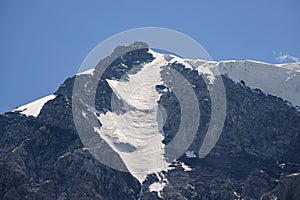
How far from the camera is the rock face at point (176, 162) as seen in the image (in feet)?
472

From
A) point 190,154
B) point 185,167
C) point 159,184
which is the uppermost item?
point 190,154

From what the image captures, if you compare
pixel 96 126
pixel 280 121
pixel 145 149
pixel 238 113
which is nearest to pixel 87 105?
pixel 96 126

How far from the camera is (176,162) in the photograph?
171 meters

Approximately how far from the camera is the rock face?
144 meters

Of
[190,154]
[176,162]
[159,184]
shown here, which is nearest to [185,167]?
[176,162]

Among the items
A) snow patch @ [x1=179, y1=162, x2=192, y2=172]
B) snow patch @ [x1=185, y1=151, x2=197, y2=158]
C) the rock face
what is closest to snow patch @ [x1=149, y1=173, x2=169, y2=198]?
the rock face

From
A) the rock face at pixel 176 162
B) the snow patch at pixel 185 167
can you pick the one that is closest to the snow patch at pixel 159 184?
the rock face at pixel 176 162

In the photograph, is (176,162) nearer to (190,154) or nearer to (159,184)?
(190,154)

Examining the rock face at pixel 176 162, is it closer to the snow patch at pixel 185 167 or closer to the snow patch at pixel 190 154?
the snow patch at pixel 185 167

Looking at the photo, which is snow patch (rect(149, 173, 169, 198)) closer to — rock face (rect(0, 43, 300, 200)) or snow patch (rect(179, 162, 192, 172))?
rock face (rect(0, 43, 300, 200))

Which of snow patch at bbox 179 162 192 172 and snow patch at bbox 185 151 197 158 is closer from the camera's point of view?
snow patch at bbox 179 162 192 172

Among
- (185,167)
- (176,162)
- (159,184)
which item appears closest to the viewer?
(159,184)

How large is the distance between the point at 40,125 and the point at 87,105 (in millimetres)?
25811

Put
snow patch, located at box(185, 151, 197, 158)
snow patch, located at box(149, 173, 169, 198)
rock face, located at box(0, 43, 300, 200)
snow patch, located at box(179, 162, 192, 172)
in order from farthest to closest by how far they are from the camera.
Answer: snow patch, located at box(185, 151, 197, 158)
snow patch, located at box(179, 162, 192, 172)
snow patch, located at box(149, 173, 169, 198)
rock face, located at box(0, 43, 300, 200)
